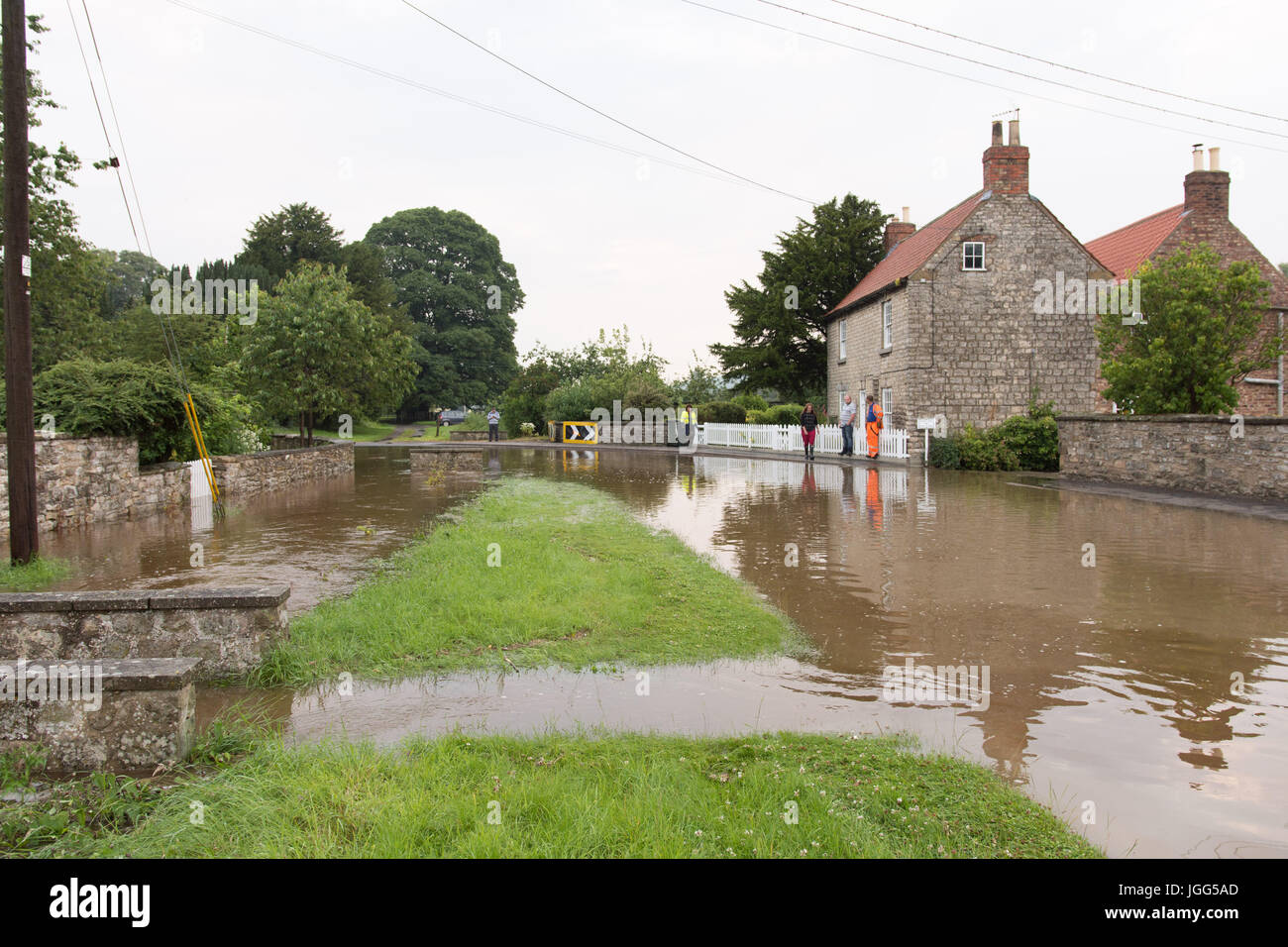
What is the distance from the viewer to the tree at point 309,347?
80.5 ft

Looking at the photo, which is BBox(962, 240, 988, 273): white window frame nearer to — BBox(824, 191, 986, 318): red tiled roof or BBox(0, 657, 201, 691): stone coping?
BBox(824, 191, 986, 318): red tiled roof

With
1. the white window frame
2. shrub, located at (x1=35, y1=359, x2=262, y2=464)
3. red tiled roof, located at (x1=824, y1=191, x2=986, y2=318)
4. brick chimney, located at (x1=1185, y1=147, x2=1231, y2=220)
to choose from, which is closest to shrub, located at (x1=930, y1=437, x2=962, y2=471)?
red tiled roof, located at (x1=824, y1=191, x2=986, y2=318)

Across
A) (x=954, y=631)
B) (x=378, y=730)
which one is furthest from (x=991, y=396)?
(x=378, y=730)

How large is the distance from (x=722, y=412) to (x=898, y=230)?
11.1 m

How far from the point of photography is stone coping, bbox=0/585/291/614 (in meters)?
5.50

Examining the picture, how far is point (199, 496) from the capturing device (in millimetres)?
16672

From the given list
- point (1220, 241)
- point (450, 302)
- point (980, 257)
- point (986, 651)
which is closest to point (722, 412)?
point (980, 257)

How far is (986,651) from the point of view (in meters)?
6.36

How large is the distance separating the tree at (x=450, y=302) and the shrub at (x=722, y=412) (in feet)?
94.5

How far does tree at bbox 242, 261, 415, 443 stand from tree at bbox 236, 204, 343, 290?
89.3 ft

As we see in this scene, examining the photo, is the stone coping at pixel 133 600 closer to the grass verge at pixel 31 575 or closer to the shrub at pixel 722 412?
the grass verge at pixel 31 575

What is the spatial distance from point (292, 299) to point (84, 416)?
12.6 metres

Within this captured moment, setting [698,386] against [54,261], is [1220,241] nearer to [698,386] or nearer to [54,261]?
[698,386]
